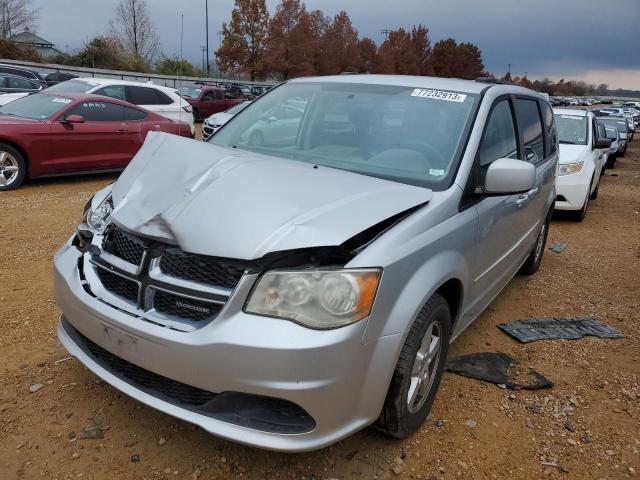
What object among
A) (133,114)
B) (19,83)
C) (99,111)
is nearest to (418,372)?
(99,111)

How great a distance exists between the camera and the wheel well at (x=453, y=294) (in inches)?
106

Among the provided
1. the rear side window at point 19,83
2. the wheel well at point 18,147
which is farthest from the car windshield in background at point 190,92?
the wheel well at point 18,147

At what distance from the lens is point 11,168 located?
24.8 ft

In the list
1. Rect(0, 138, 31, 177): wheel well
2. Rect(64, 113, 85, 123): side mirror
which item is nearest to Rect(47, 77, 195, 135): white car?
Rect(64, 113, 85, 123): side mirror

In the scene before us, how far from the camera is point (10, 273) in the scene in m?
4.49

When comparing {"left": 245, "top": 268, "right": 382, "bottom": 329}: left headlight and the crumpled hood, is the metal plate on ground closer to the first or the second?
the crumpled hood

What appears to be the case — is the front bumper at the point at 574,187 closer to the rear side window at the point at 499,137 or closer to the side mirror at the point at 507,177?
the rear side window at the point at 499,137

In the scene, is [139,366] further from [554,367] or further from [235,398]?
[554,367]

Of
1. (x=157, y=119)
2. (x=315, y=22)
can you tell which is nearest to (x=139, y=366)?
(x=157, y=119)

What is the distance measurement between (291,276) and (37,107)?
25.9 feet

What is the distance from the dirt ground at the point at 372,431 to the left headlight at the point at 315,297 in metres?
0.85

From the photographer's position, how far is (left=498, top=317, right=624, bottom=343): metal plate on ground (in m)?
4.05

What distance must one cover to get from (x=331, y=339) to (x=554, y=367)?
7.57 ft

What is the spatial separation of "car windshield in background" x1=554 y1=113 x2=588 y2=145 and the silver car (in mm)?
6818
